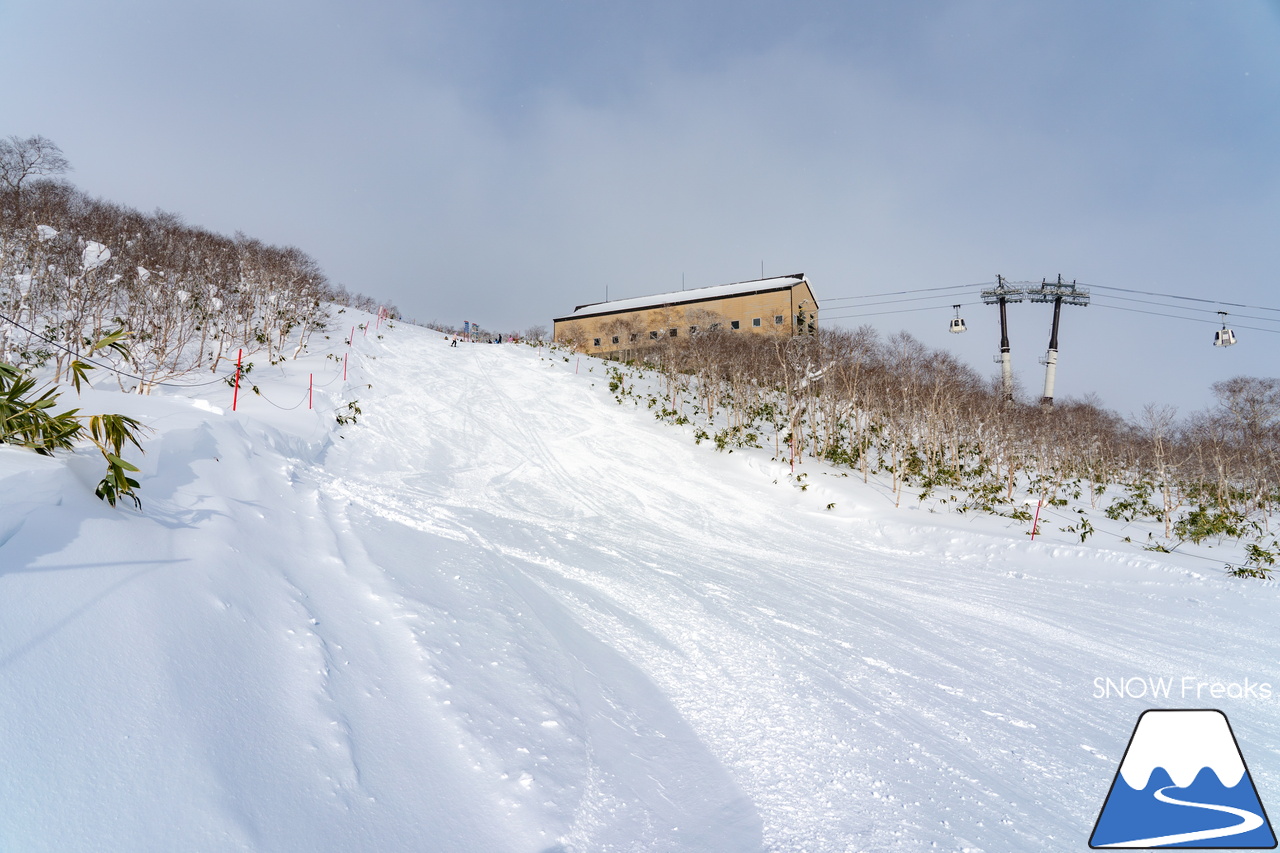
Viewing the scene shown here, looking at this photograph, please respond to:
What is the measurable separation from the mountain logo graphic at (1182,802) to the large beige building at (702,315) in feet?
108

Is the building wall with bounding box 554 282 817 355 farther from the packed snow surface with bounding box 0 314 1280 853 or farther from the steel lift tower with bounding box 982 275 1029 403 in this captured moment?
the packed snow surface with bounding box 0 314 1280 853

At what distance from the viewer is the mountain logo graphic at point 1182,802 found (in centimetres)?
296

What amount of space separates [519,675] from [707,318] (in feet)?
124

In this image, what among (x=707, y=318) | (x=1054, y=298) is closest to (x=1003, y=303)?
(x=1054, y=298)

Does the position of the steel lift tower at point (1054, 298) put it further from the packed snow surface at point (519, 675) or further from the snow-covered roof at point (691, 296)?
the packed snow surface at point (519, 675)

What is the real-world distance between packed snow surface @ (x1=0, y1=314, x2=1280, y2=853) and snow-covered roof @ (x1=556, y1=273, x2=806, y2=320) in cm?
3365

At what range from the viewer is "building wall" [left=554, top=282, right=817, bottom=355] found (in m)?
38.2

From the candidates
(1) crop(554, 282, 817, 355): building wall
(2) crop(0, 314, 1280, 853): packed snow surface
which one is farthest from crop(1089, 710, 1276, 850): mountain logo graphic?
(1) crop(554, 282, 817, 355): building wall

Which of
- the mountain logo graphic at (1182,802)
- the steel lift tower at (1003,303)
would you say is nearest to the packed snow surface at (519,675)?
the mountain logo graphic at (1182,802)

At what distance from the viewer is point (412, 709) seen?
3.42 m

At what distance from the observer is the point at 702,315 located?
40.1 meters

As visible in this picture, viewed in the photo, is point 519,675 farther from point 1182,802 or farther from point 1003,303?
point 1003,303

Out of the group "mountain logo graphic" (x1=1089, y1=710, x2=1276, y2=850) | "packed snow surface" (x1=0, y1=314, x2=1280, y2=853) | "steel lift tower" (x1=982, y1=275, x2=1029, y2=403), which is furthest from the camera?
"steel lift tower" (x1=982, y1=275, x2=1029, y2=403)

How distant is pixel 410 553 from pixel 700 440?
12145mm
